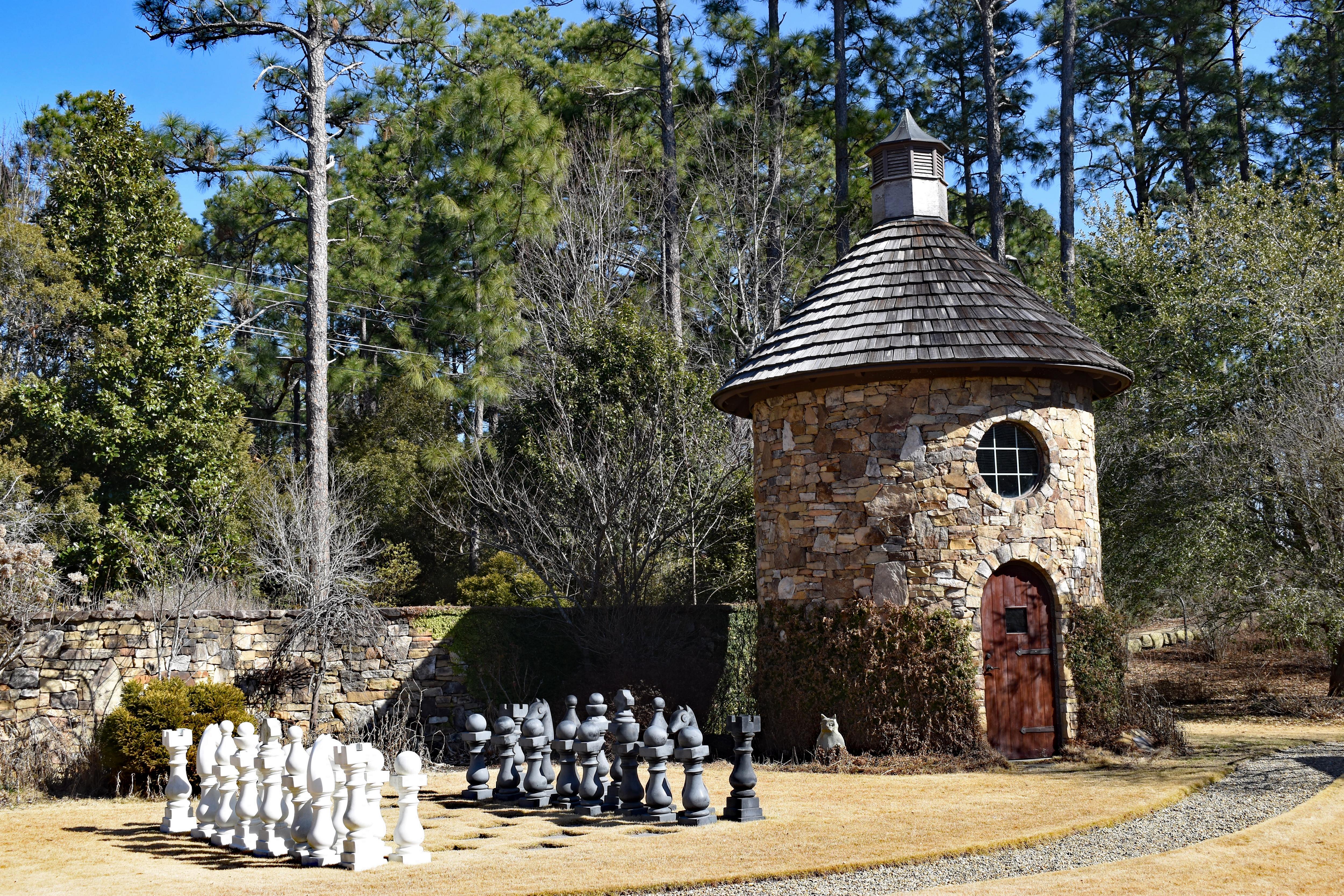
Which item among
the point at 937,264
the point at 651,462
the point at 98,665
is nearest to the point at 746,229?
the point at 651,462

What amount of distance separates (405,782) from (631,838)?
66.1 inches

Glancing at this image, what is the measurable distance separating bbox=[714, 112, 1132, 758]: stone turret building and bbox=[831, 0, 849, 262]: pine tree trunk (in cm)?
1000

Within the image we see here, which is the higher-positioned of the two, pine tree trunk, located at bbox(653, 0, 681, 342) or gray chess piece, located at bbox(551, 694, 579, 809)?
pine tree trunk, located at bbox(653, 0, 681, 342)

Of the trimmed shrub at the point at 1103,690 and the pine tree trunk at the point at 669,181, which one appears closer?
the trimmed shrub at the point at 1103,690

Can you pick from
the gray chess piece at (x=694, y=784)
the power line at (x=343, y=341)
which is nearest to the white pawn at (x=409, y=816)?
the gray chess piece at (x=694, y=784)

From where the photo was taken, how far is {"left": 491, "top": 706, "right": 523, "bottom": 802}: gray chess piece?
975cm

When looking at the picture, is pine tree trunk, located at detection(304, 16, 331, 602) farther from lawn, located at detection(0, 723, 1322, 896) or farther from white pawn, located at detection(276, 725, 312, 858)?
white pawn, located at detection(276, 725, 312, 858)

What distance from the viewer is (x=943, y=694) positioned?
37.6 ft

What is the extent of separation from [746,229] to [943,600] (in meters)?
13.1

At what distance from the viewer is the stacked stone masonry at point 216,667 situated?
11805 millimetres

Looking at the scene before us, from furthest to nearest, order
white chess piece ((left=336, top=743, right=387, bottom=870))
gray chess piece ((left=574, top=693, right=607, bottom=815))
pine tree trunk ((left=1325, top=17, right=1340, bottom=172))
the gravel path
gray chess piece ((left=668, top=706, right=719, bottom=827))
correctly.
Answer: pine tree trunk ((left=1325, top=17, right=1340, bottom=172)), gray chess piece ((left=574, top=693, right=607, bottom=815)), gray chess piece ((left=668, top=706, right=719, bottom=827)), white chess piece ((left=336, top=743, right=387, bottom=870)), the gravel path

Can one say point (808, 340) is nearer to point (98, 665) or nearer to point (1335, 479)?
point (1335, 479)

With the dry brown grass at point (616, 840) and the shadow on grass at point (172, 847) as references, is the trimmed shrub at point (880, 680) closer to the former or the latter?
the dry brown grass at point (616, 840)

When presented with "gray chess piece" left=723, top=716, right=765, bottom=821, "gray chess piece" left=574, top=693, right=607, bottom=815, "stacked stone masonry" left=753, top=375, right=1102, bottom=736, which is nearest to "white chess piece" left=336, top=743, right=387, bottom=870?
"gray chess piece" left=574, top=693, right=607, bottom=815
